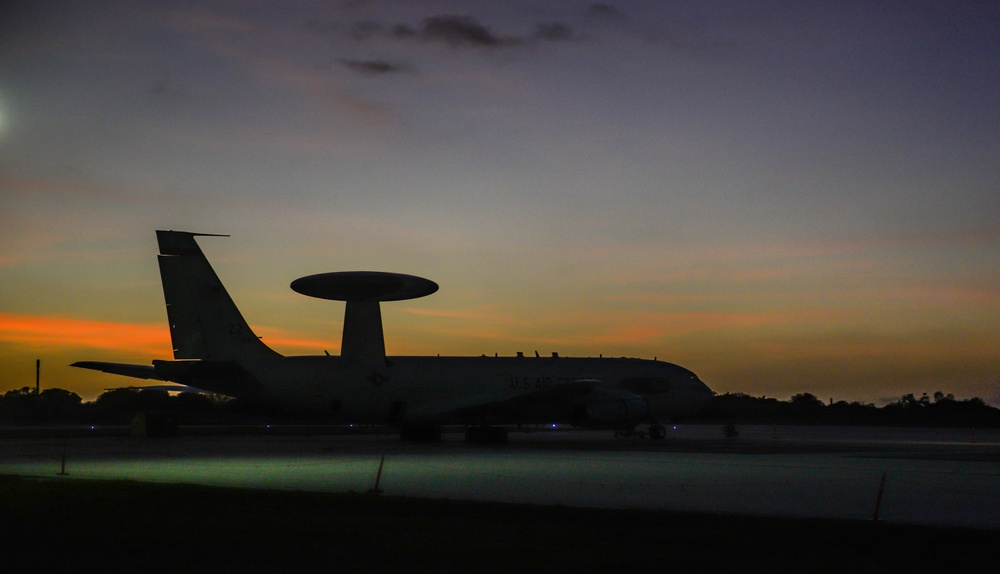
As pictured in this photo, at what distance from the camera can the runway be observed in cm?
1691

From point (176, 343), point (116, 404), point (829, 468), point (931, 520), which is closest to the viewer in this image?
point (931, 520)

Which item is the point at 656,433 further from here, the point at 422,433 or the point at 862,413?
the point at 862,413

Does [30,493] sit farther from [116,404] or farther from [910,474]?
[116,404]

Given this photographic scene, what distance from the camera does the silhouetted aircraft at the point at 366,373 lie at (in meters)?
35.6

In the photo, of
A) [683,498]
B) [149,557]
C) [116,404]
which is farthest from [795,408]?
[149,557]

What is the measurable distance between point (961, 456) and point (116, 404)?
79.4m

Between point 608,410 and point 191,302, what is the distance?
1540 cm

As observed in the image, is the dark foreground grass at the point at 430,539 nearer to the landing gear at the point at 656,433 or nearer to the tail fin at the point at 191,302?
the tail fin at the point at 191,302

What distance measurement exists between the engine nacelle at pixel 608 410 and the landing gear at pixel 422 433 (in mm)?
5237

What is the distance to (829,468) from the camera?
24.5 m

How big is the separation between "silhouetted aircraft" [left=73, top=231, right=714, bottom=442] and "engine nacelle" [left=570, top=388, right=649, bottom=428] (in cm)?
4

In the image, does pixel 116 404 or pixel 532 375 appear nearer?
pixel 532 375

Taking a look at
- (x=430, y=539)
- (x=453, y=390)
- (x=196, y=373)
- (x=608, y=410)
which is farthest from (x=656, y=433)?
(x=430, y=539)

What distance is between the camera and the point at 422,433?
135 ft
